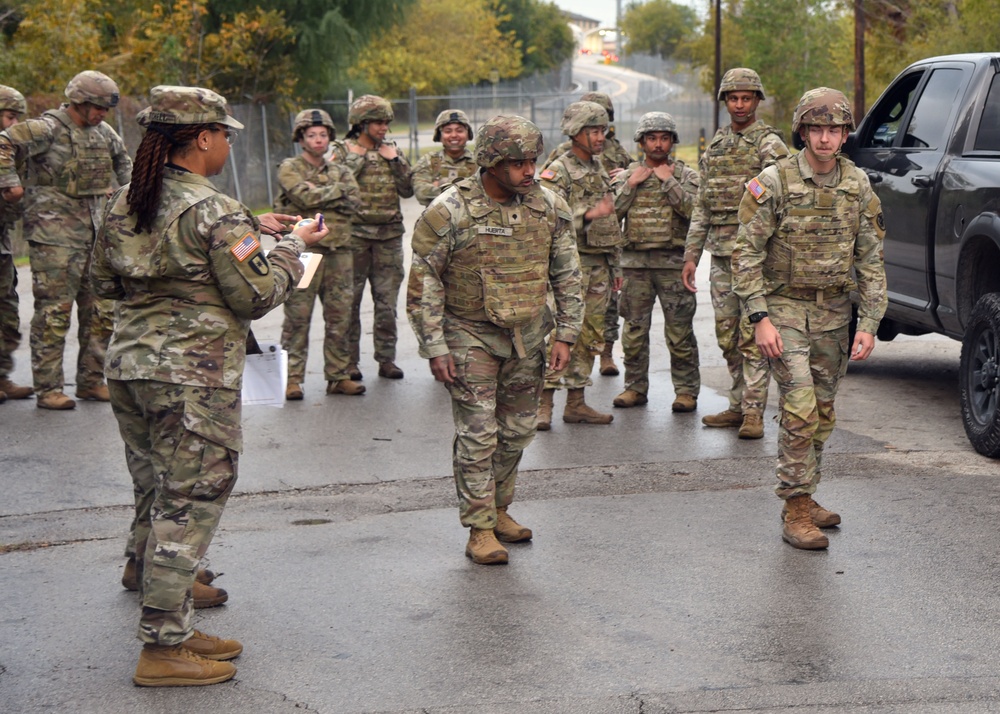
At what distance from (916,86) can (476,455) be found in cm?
447

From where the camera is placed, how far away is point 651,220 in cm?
862

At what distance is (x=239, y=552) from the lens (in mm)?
5969

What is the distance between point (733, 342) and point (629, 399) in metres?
0.88

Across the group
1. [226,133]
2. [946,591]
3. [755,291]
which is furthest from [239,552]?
[946,591]

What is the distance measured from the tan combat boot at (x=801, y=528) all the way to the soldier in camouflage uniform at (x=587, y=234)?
2.57 m

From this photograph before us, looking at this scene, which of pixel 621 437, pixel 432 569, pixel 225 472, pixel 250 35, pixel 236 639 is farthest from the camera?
pixel 250 35

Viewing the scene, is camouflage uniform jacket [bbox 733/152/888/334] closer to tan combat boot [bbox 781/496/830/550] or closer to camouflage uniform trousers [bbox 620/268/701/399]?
tan combat boot [bbox 781/496/830/550]

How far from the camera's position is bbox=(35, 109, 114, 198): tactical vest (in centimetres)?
901

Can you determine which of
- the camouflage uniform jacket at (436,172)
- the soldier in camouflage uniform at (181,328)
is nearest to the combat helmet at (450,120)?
the camouflage uniform jacket at (436,172)

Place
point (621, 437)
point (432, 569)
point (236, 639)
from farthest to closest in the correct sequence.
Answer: point (621, 437)
point (432, 569)
point (236, 639)

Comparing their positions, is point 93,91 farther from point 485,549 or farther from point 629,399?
point 485,549

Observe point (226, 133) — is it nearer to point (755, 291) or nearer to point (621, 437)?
point (755, 291)

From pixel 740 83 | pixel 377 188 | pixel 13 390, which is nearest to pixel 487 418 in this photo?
pixel 740 83

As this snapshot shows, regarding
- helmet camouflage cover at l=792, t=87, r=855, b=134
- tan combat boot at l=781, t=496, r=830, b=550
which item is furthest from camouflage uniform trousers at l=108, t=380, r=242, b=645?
helmet camouflage cover at l=792, t=87, r=855, b=134
